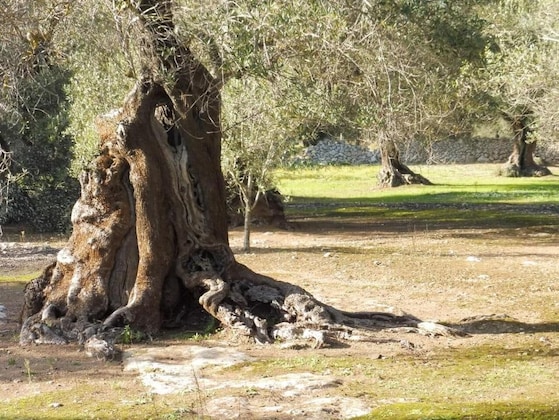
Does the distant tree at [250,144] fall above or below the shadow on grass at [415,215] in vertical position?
above

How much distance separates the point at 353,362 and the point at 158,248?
3210 mm

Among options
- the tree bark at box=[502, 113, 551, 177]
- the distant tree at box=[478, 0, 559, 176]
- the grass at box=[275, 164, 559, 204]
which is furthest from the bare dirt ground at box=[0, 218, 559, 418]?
the tree bark at box=[502, 113, 551, 177]

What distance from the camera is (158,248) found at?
12195 mm

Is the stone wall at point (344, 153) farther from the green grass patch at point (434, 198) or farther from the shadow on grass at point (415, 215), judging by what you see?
the shadow on grass at point (415, 215)

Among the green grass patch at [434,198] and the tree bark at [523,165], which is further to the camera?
the tree bark at [523,165]

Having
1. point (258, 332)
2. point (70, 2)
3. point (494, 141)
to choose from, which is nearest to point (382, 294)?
point (258, 332)

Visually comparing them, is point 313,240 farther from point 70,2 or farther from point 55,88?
point 70,2

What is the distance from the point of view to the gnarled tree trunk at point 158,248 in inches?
469

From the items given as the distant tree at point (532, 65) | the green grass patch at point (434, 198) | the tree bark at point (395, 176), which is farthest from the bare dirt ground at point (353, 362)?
the tree bark at point (395, 176)

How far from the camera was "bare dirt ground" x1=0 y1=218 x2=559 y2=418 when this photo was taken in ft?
28.4

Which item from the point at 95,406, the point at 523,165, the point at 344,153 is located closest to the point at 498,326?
the point at 95,406

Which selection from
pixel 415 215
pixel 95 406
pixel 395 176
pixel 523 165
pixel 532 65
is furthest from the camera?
pixel 523 165

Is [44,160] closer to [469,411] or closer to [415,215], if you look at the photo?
[415,215]

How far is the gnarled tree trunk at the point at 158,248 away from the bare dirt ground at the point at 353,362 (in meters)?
0.51
